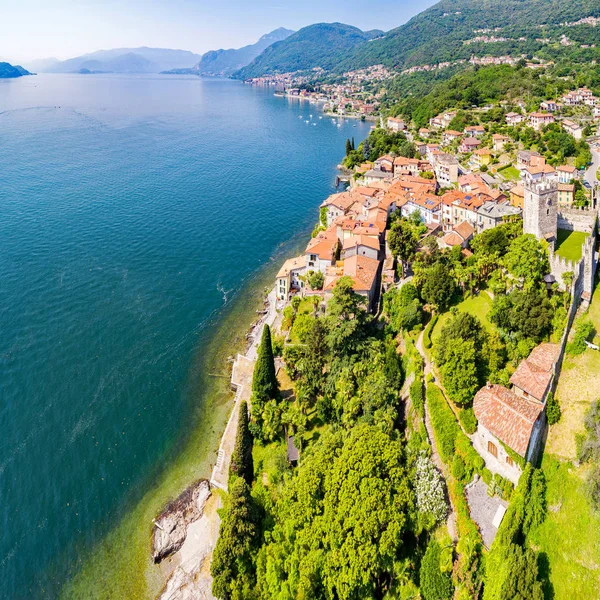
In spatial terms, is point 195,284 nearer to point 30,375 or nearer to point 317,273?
point 317,273

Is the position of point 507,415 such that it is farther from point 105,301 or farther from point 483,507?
point 105,301

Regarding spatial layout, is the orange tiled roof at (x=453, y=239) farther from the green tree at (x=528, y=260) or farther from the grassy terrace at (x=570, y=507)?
the grassy terrace at (x=570, y=507)

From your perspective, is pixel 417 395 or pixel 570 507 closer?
pixel 570 507

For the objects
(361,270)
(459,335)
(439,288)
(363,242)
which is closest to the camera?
(459,335)

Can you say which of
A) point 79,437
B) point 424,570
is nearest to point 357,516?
point 424,570

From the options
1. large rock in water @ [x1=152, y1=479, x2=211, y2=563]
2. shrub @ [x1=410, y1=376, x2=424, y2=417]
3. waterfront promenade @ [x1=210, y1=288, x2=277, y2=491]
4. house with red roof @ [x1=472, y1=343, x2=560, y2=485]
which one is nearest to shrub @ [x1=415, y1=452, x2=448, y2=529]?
house with red roof @ [x1=472, y1=343, x2=560, y2=485]

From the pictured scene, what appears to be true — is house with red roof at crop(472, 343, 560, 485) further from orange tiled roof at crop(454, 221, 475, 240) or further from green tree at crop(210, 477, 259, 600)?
orange tiled roof at crop(454, 221, 475, 240)

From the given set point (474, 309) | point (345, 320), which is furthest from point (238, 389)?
point (474, 309)
